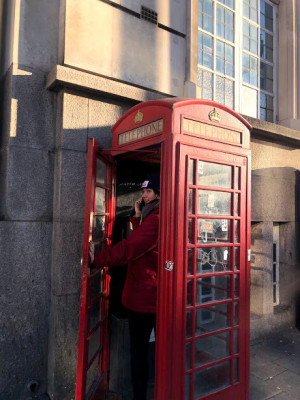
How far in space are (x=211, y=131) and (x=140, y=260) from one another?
1438mm

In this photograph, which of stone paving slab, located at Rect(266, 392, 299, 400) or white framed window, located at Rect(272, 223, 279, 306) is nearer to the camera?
stone paving slab, located at Rect(266, 392, 299, 400)

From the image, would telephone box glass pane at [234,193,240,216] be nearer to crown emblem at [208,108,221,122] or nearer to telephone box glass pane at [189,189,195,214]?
telephone box glass pane at [189,189,195,214]

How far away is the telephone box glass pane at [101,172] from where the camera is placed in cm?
324

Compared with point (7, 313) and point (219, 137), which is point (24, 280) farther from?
point (219, 137)

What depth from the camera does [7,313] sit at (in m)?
3.27

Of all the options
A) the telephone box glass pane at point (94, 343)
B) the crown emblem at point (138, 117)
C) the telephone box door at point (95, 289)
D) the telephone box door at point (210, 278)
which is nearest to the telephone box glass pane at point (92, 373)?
the telephone box door at point (95, 289)

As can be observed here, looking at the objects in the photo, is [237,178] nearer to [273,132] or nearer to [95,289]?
[95,289]

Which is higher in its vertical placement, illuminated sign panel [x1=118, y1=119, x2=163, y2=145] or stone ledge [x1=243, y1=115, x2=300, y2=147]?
stone ledge [x1=243, y1=115, x2=300, y2=147]

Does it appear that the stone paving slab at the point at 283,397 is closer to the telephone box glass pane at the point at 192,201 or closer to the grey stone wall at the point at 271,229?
the grey stone wall at the point at 271,229

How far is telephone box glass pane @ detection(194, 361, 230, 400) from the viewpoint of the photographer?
3004 mm

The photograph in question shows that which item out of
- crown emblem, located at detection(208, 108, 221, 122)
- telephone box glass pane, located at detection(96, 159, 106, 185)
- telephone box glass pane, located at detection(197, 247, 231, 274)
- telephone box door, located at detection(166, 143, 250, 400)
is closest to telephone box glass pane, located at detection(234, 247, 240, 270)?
telephone box door, located at detection(166, 143, 250, 400)

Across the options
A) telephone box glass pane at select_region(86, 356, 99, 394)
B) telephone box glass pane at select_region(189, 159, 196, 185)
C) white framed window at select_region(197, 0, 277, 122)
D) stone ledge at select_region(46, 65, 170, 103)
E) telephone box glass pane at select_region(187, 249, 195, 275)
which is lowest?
telephone box glass pane at select_region(86, 356, 99, 394)

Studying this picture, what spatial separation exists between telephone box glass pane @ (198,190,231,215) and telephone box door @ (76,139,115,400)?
1.06 m

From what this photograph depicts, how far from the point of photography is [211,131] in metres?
3.05
